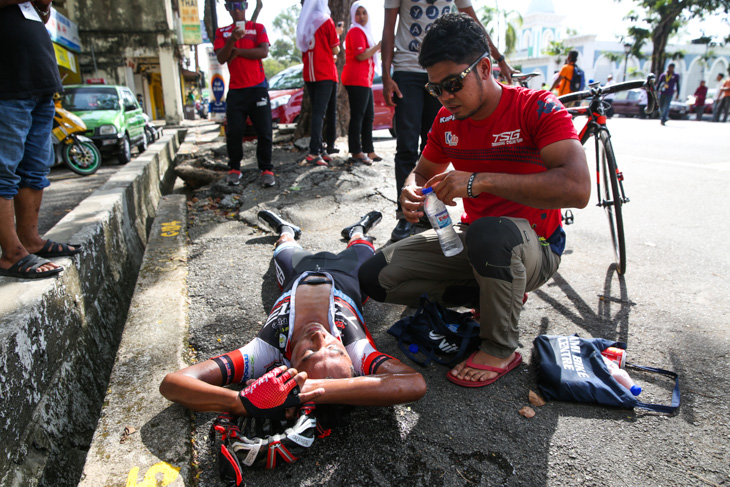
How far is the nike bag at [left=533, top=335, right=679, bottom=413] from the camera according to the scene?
1932 mm

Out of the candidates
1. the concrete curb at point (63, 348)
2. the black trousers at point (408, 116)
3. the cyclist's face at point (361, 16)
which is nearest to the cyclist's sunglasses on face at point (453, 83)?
the black trousers at point (408, 116)

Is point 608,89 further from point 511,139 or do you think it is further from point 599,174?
point 511,139

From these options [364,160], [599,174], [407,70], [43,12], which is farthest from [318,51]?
[599,174]

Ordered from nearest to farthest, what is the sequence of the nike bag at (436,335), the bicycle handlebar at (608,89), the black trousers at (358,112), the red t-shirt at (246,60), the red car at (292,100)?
the nike bag at (436,335)
the bicycle handlebar at (608,89)
the red t-shirt at (246,60)
the black trousers at (358,112)
the red car at (292,100)

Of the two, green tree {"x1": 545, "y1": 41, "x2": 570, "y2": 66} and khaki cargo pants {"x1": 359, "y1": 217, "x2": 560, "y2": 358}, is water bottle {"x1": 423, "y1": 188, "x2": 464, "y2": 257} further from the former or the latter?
A: green tree {"x1": 545, "y1": 41, "x2": 570, "y2": 66}

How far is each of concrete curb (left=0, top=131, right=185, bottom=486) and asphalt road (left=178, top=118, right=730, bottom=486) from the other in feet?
1.97

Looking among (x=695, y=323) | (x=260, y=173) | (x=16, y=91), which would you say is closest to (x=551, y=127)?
(x=695, y=323)

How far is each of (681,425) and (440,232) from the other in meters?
1.28

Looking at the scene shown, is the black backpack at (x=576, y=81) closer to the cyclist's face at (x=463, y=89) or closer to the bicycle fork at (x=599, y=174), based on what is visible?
the bicycle fork at (x=599, y=174)

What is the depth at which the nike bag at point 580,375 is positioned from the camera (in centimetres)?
193

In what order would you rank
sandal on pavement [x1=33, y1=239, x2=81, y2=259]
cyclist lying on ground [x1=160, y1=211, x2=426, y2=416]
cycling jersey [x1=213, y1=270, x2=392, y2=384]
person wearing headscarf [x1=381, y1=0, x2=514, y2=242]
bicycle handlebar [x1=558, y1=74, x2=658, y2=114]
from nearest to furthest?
cyclist lying on ground [x1=160, y1=211, x2=426, y2=416], cycling jersey [x1=213, y1=270, x2=392, y2=384], sandal on pavement [x1=33, y1=239, x2=81, y2=259], bicycle handlebar [x1=558, y1=74, x2=658, y2=114], person wearing headscarf [x1=381, y1=0, x2=514, y2=242]

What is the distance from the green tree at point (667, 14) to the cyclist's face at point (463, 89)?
1211 inches

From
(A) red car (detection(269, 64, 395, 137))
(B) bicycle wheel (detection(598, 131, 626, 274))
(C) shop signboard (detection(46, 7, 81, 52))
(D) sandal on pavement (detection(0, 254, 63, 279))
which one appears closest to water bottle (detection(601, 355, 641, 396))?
(B) bicycle wheel (detection(598, 131, 626, 274))

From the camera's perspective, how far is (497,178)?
2020mm
